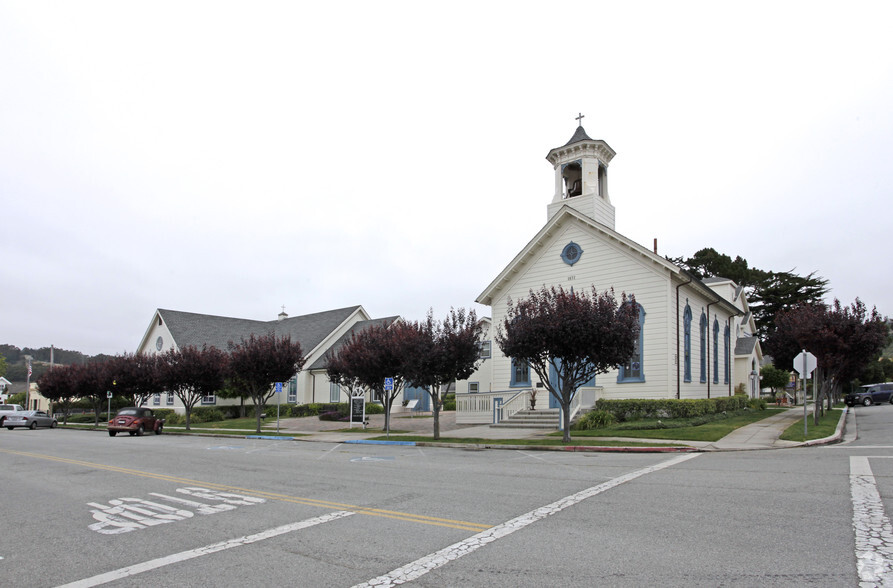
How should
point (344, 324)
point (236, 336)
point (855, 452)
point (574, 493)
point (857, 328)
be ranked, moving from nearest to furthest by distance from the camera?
point (574, 493) < point (855, 452) < point (857, 328) < point (344, 324) < point (236, 336)

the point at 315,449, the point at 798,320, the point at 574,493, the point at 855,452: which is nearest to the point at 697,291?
the point at 798,320

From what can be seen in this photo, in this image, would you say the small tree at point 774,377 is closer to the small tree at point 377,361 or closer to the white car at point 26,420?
the small tree at point 377,361

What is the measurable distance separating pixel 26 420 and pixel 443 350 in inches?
1408

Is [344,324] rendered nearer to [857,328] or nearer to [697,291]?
[697,291]

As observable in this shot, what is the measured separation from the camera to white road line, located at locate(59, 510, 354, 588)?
235 inches

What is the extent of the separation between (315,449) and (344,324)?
2854cm

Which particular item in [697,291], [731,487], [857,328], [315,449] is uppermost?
[697,291]

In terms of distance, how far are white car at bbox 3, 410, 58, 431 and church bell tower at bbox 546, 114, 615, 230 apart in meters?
38.2

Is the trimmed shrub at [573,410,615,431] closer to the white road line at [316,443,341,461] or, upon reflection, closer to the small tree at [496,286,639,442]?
the small tree at [496,286,639,442]

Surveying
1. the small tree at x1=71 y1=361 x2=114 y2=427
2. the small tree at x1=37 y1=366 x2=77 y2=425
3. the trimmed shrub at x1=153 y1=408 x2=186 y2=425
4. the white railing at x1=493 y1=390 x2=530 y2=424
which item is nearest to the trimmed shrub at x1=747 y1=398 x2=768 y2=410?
the white railing at x1=493 y1=390 x2=530 y2=424

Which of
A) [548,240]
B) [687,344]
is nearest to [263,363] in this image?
[548,240]

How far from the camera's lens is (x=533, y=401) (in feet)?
87.9

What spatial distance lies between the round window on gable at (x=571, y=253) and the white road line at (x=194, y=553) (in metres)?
20.8

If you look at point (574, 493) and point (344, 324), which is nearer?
point (574, 493)
